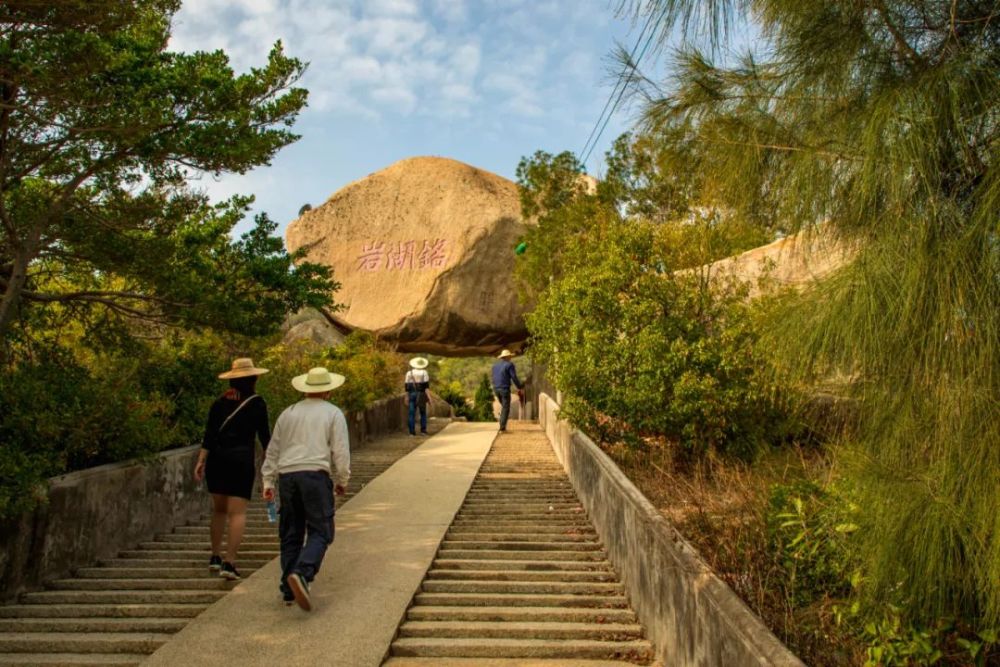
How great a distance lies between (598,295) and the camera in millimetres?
10766

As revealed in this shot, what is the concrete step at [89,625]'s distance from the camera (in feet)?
16.3

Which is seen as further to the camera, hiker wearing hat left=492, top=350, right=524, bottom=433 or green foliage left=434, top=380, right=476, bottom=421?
green foliage left=434, top=380, right=476, bottom=421

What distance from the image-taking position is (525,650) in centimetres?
465

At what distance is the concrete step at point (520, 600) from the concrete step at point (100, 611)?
149cm

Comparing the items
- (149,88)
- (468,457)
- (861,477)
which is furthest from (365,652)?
(468,457)

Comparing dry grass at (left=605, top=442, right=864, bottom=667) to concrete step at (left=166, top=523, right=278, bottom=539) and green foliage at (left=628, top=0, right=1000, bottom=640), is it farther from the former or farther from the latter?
concrete step at (left=166, top=523, right=278, bottom=539)

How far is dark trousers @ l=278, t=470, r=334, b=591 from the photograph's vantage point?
5.42m

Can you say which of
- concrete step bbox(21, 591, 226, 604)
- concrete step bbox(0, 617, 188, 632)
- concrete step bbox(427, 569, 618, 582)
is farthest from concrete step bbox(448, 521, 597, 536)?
concrete step bbox(0, 617, 188, 632)

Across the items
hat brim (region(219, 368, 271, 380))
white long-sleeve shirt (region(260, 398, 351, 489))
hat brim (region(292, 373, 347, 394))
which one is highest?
hat brim (region(219, 368, 271, 380))

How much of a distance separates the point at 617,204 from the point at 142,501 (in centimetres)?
1601

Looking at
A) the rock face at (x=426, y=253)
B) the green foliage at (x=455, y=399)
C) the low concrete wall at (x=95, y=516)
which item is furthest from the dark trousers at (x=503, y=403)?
the green foliage at (x=455, y=399)

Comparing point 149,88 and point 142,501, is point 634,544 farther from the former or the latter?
point 149,88

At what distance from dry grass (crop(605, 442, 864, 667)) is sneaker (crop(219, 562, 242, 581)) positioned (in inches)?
128

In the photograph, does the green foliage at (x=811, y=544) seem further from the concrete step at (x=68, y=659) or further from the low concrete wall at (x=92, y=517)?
the low concrete wall at (x=92, y=517)
